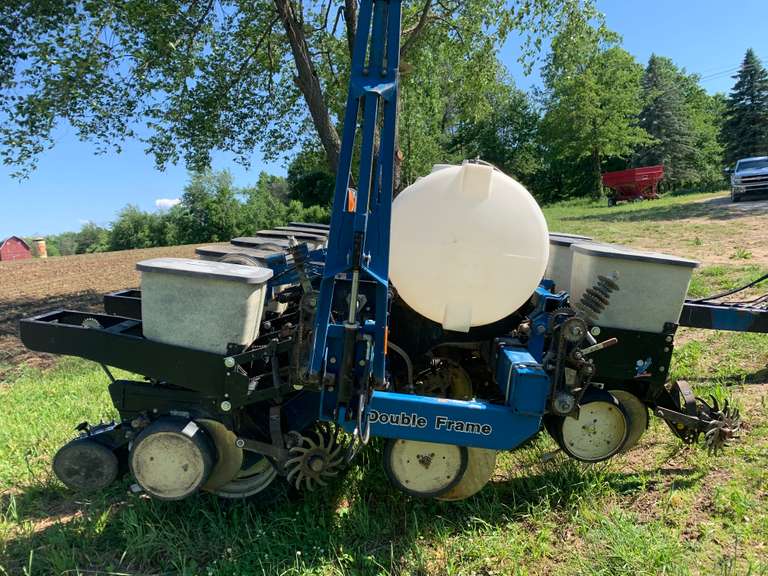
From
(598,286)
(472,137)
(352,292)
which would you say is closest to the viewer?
(352,292)

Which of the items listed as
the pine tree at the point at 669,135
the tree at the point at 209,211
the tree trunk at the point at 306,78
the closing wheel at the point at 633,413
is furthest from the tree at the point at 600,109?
the closing wheel at the point at 633,413

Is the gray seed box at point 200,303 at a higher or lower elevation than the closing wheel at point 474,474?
higher

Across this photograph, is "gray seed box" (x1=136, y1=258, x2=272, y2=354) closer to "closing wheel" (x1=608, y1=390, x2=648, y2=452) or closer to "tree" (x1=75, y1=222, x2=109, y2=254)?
"closing wheel" (x1=608, y1=390, x2=648, y2=452)

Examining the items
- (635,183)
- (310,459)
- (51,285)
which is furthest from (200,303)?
(635,183)

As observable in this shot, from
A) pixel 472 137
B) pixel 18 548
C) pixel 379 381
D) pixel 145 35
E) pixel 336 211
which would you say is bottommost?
pixel 18 548

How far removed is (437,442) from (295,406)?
76cm

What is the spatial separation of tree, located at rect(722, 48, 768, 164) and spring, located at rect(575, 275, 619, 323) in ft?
124

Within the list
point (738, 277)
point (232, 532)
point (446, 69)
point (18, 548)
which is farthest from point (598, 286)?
point (446, 69)

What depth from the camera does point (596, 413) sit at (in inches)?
116

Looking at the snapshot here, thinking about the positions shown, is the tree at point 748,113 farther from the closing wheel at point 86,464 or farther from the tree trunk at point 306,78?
the closing wheel at point 86,464

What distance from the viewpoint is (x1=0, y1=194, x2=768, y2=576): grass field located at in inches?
98.6

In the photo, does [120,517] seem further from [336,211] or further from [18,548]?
[336,211]

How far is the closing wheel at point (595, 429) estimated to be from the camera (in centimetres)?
292

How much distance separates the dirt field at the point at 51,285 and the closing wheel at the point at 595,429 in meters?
6.75
